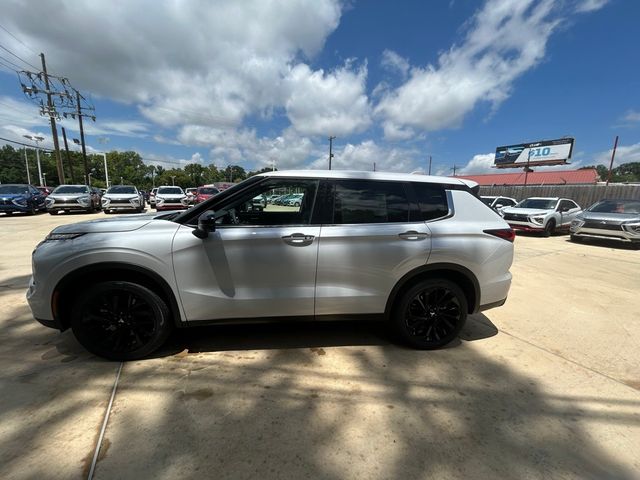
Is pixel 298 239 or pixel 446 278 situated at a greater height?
pixel 298 239

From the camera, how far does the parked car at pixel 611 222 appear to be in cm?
948

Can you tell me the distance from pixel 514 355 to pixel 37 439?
3.92 metres

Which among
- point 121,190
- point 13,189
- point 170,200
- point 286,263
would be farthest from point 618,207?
point 13,189

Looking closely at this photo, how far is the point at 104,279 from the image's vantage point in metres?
2.76

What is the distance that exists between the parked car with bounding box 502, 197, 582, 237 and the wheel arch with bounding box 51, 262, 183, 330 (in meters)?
13.0

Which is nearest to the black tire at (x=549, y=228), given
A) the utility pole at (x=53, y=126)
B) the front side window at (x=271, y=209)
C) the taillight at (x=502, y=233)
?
the taillight at (x=502, y=233)

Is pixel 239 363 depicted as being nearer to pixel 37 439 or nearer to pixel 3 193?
pixel 37 439

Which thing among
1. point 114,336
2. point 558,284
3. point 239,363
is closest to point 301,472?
point 239,363

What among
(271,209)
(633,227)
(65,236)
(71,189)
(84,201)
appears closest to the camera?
(65,236)

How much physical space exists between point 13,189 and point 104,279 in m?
18.7

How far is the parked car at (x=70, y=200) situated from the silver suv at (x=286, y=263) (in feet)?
52.3

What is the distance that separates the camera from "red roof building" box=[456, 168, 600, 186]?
4075 centimetres

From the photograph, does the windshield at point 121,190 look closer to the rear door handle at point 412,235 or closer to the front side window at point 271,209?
the front side window at point 271,209

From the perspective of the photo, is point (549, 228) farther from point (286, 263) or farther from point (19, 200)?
point (19, 200)
